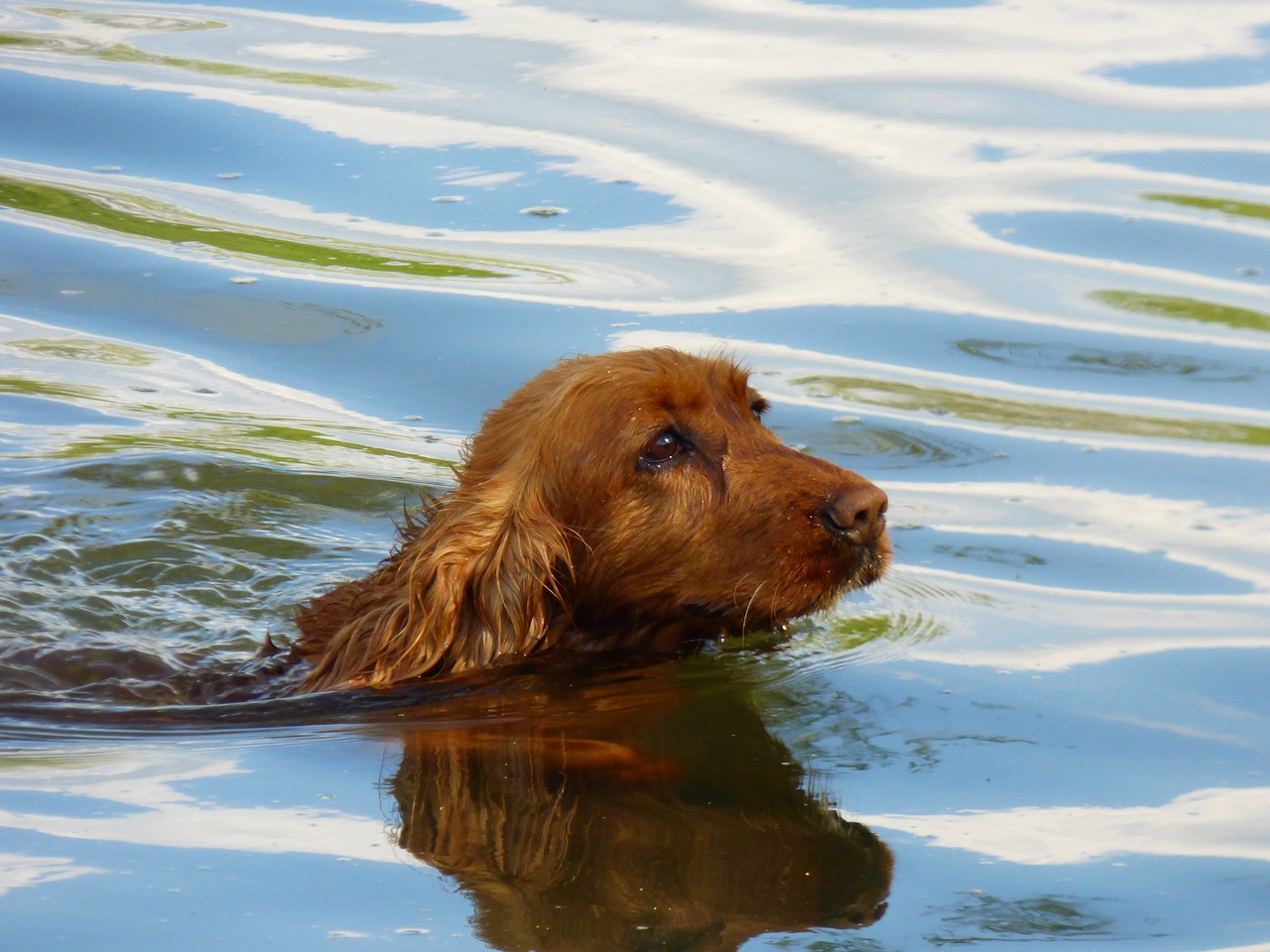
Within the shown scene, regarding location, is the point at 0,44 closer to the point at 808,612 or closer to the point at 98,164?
the point at 98,164

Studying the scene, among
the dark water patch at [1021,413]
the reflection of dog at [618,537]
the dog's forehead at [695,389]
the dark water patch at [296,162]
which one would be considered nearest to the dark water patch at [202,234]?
the dark water patch at [296,162]

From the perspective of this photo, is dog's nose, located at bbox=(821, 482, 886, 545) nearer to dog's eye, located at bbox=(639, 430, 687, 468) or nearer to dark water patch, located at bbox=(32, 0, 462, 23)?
dog's eye, located at bbox=(639, 430, 687, 468)

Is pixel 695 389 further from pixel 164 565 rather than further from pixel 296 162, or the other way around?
pixel 296 162

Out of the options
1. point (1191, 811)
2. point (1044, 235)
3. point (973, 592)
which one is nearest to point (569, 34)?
point (1044, 235)

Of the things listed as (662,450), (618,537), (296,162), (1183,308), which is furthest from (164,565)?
(1183,308)

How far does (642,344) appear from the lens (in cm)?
858

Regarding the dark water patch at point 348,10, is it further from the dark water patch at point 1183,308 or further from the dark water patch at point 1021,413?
the dark water patch at point 1021,413

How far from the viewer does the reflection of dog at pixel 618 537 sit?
5.36m

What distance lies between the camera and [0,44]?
44.3 feet

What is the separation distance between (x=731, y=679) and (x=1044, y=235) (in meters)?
5.31

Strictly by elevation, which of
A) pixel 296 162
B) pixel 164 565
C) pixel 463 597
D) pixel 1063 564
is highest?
pixel 296 162

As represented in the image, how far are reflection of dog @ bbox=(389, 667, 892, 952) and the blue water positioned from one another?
0.02 metres

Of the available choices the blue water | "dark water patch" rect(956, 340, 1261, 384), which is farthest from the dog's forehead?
"dark water patch" rect(956, 340, 1261, 384)

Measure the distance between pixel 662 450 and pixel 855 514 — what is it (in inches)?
24.4
